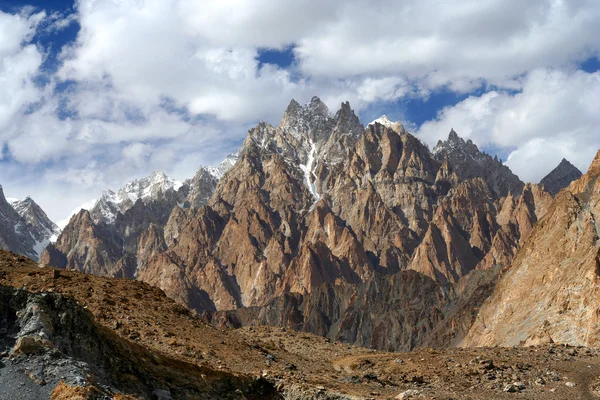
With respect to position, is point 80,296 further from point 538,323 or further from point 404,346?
point 404,346

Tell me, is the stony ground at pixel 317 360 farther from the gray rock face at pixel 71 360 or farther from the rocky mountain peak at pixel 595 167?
the rocky mountain peak at pixel 595 167

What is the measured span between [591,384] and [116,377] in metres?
16.8

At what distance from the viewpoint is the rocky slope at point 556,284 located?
6044 centimetres

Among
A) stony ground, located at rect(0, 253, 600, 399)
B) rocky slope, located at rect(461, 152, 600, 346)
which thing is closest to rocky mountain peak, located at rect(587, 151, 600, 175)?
rocky slope, located at rect(461, 152, 600, 346)

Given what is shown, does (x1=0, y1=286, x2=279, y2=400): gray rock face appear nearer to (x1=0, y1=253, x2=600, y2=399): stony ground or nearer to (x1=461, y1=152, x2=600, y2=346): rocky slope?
(x1=0, y1=253, x2=600, y2=399): stony ground

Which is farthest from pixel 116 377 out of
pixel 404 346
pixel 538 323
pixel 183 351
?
pixel 404 346

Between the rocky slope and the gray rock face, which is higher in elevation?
the rocky slope

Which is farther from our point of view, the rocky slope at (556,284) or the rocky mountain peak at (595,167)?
the rocky mountain peak at (595,167)

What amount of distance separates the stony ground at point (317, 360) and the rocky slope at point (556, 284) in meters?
27.0

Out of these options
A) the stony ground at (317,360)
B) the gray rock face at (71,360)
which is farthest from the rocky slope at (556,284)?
the gray rock face at (71,360)

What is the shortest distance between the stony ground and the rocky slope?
2696cm

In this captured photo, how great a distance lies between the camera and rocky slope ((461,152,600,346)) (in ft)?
198

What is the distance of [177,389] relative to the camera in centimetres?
1764

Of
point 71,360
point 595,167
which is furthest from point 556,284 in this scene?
point 71,360
